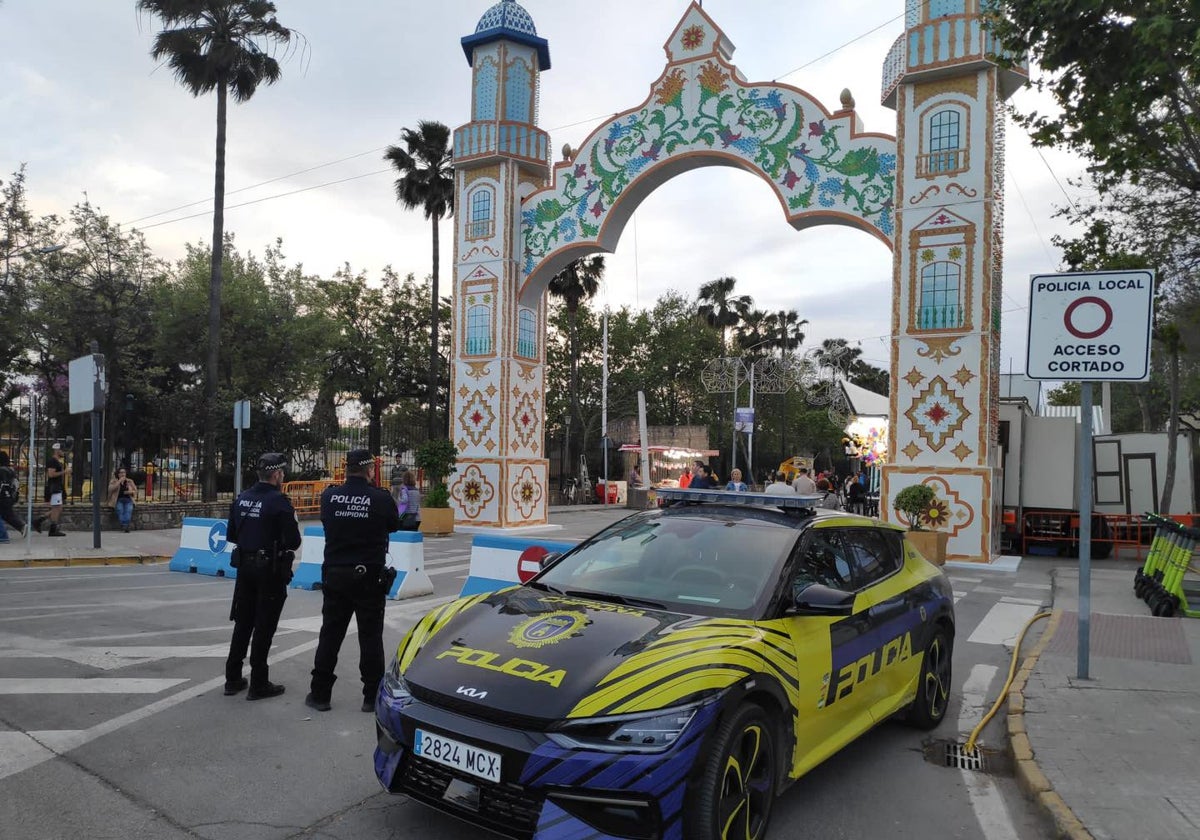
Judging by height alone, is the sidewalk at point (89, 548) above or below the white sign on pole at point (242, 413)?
below

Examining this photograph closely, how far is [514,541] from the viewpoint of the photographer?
9.36 m

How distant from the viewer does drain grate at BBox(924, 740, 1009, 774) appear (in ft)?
17.1

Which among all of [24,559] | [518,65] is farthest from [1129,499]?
[24,559]

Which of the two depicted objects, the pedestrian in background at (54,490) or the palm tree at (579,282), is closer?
the pedestrian in background at (54,490)

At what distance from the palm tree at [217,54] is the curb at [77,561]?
28.5ft

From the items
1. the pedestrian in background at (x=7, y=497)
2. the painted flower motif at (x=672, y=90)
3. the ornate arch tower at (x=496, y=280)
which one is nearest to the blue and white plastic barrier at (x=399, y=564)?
the pedestrian in background at (x=7, y=497)

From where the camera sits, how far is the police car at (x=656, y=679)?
328cm

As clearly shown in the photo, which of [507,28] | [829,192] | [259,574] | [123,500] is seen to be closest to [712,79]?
[829,192]

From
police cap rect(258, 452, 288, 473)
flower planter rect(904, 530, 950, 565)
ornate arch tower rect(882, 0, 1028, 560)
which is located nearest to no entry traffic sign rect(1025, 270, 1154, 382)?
police cap rect(258, 452, 288, 473)

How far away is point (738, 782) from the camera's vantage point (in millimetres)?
3557

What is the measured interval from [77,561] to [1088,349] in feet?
46.9

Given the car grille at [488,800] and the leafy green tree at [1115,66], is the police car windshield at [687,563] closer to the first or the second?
the car grille at [488,800]

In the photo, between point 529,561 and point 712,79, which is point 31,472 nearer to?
point 529,561

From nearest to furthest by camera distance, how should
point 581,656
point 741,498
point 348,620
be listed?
1. point 581,656
2. point 741,498
3. point 348,620
